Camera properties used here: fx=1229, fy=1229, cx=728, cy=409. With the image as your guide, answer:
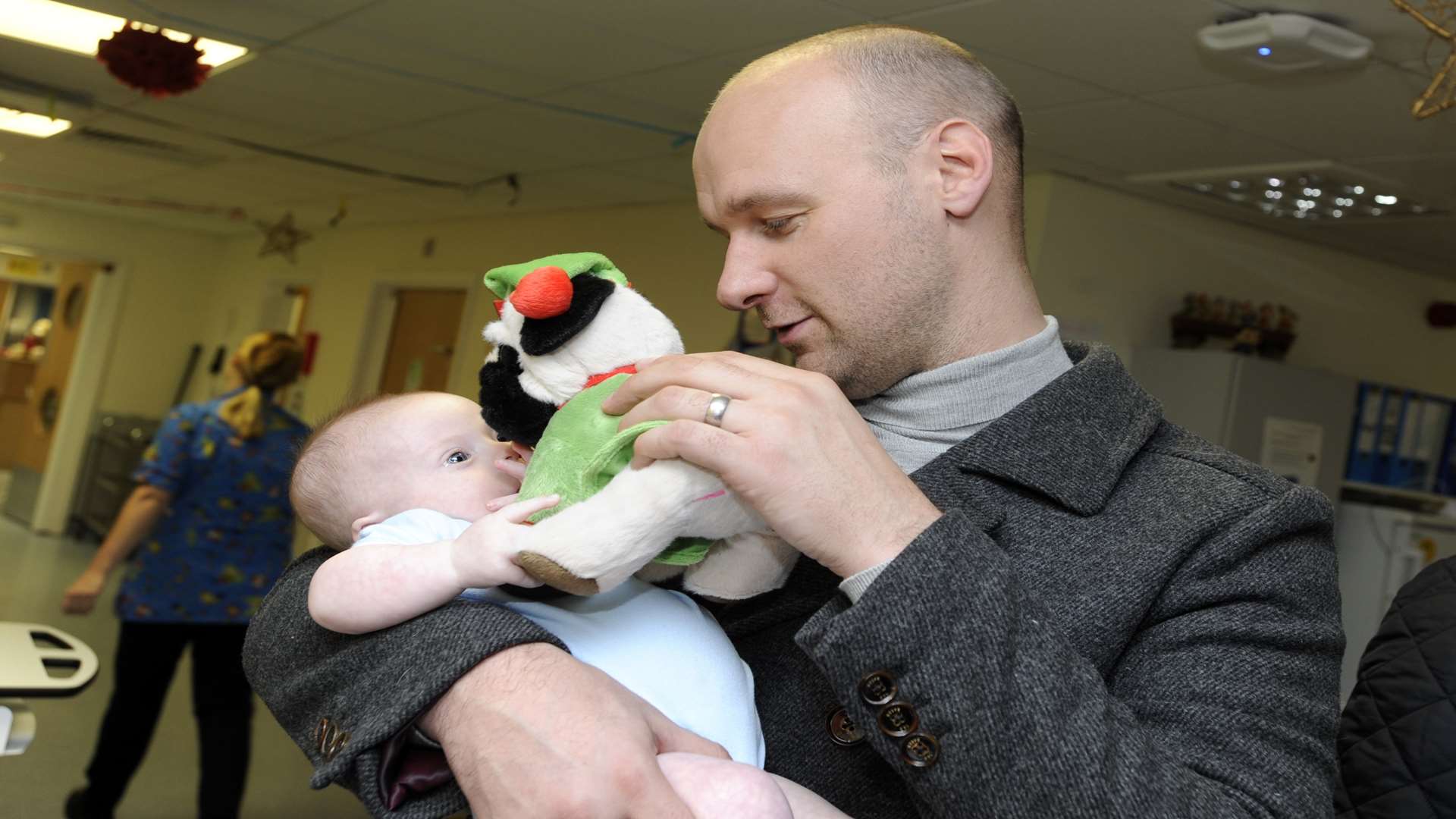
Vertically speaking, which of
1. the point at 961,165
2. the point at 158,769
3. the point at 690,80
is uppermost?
the point at 690,80

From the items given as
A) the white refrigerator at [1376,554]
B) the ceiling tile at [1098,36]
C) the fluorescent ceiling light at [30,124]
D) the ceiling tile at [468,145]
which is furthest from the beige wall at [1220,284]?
the fluorescent ceiling light at [30,124]

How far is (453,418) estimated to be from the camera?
53.0 inches

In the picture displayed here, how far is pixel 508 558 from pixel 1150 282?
15.2ft

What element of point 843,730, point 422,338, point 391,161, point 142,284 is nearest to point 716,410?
point 843,730

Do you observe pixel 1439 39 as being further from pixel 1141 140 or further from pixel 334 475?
pixel 334 475

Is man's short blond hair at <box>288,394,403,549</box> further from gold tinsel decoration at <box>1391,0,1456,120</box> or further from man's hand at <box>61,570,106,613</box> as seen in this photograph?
man's hand at <box>61,570,106,613</box>

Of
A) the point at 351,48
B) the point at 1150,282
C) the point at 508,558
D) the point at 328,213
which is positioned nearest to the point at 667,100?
the point at 351,48

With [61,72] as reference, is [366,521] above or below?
below

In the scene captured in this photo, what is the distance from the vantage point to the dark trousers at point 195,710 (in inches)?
145

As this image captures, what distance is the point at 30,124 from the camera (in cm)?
693

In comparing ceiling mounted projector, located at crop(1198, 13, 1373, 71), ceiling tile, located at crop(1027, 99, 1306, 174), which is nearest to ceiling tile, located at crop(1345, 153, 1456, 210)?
ceiling tile, located at crop(1027, 99, 1306, 174)

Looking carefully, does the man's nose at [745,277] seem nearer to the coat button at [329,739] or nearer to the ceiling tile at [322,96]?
the coat button at [329,739]

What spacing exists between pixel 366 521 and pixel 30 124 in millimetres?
Answer: 6926

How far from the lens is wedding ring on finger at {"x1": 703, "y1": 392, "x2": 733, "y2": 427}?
0.90m
